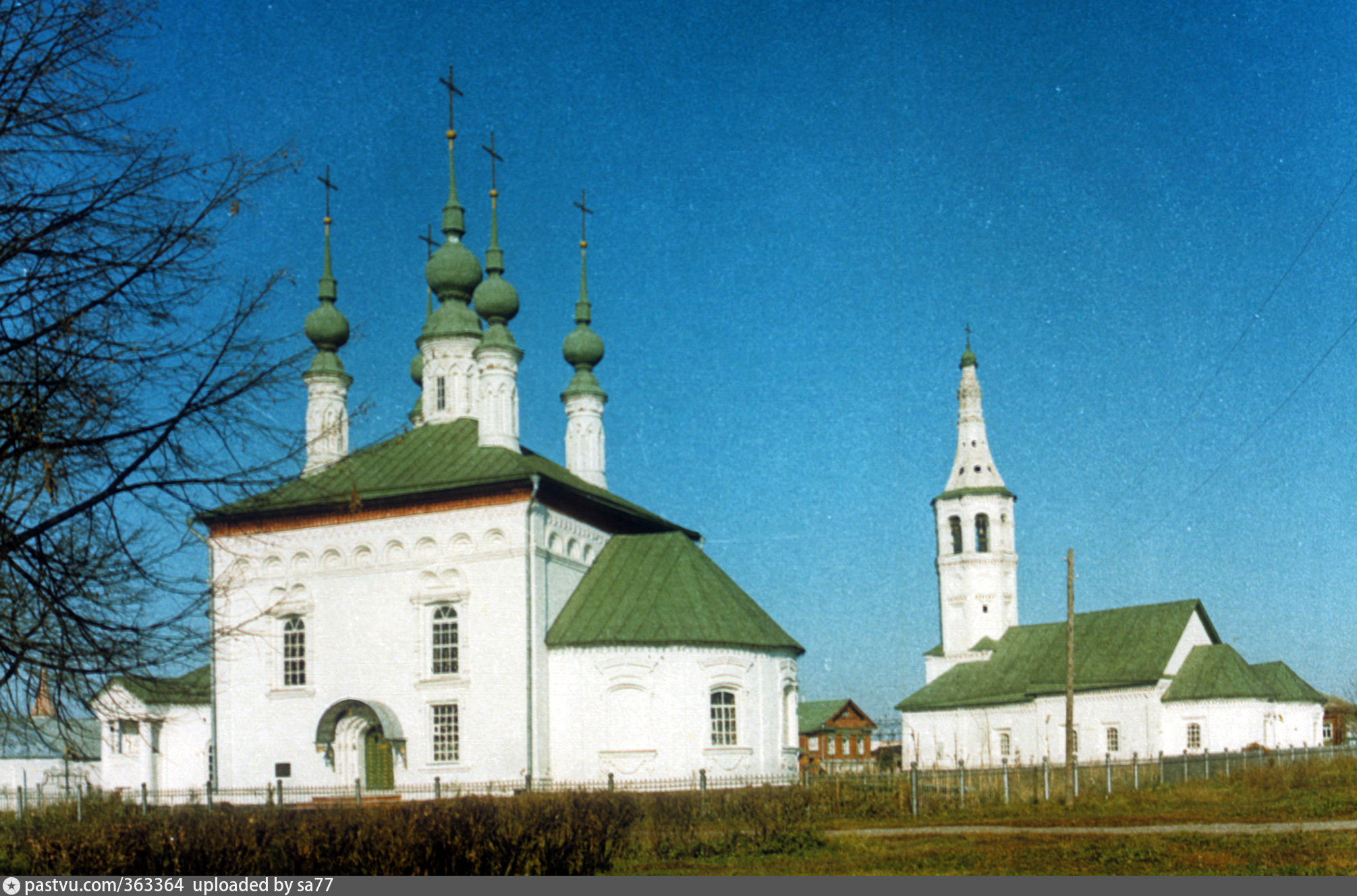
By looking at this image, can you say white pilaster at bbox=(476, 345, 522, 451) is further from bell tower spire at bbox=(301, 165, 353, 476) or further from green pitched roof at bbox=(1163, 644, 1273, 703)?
green pitched roof at bbox=(1163, 644, 1273, 703)

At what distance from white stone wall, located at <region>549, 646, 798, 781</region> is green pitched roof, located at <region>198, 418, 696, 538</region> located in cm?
443

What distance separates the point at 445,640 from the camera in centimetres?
3181

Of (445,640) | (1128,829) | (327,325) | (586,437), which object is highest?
(327,325)

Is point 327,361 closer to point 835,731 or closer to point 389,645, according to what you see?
point 389,645

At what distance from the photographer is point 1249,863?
1241cm

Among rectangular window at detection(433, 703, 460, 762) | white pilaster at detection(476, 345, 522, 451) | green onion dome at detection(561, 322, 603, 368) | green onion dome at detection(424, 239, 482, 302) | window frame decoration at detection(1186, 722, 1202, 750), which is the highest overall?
green onion dome at detection(424, 239, 482, 302)

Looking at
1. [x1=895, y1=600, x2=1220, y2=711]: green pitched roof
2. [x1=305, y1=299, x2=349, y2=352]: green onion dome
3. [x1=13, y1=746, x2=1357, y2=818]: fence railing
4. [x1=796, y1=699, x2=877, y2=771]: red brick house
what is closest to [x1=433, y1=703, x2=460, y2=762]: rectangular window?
[x1=13, y1=746, x2=1357, y2=818]: fence railing

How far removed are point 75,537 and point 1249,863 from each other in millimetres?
10837

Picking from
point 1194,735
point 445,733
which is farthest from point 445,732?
point 1194,735

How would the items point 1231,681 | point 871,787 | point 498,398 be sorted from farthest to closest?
point 1231,681
point 498,398
point 871,787

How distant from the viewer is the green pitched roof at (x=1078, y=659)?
50.3m

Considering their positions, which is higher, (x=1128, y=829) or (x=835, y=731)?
(x=1128, y=829)

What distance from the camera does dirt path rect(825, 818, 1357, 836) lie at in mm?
16109

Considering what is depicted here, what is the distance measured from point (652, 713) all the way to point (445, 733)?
5.17 m
